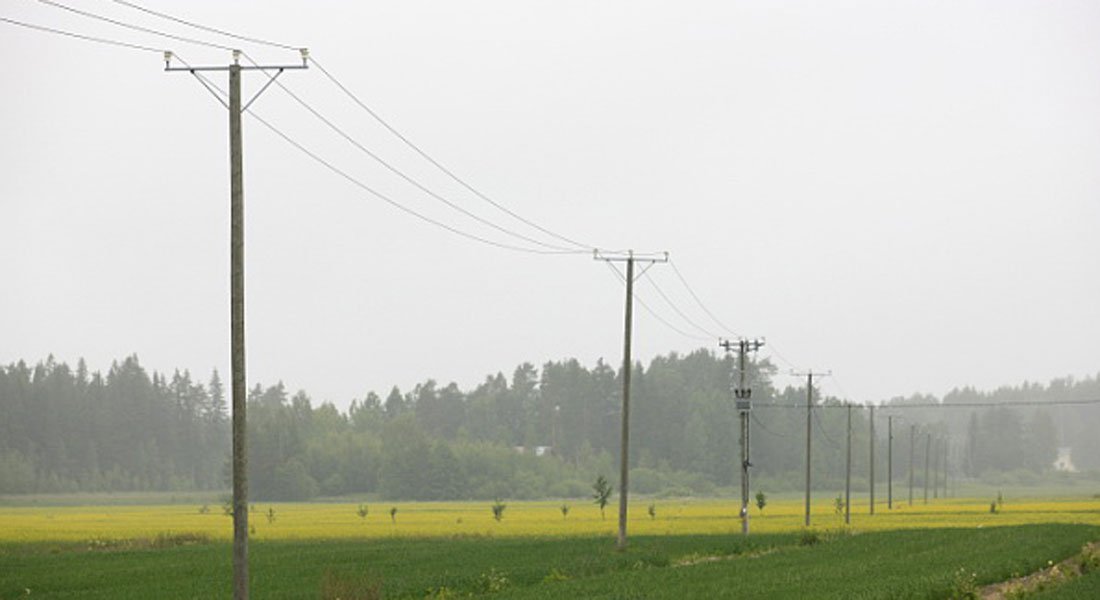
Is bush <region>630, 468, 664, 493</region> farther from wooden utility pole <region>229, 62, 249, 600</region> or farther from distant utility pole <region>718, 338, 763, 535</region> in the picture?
wooden utility pole <region>229, 62, 249, 600</region>

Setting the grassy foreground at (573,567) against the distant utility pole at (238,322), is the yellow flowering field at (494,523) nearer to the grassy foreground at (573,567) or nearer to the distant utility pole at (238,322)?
the grassy foreground at (573,567)

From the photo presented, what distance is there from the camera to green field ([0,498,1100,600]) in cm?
3800

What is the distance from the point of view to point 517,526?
91.8 m

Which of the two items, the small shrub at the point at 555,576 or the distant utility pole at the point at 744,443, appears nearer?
the small shrub at the point at 555,576

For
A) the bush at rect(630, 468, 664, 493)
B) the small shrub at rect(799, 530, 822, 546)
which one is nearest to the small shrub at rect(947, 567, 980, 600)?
the small shrub at rect(799, 530, 822, 546)

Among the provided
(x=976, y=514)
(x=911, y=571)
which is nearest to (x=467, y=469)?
(x=976, y=514)

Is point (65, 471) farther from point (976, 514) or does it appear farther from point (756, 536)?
point (756, 536)

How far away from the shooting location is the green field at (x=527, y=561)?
38.0 meters

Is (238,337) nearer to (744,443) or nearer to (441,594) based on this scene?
(441,594)

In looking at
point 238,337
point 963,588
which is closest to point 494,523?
point 963,588

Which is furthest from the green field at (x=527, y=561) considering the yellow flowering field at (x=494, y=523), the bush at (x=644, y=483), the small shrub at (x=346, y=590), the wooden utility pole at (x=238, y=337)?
the bush at (x=644, y=483)

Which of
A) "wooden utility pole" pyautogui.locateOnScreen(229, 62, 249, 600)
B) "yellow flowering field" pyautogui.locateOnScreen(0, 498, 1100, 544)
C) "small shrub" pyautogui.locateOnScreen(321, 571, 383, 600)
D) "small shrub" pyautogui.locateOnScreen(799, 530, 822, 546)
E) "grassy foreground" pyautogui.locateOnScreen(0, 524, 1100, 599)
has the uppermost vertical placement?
"wooden utility pole" pyautogui.locateOnScreen(229, 62, 249, 600)

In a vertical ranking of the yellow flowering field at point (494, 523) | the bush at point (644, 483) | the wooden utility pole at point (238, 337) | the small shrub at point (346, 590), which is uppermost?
the wooden utility pole at point (238, 337)

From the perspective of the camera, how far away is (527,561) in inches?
2048
